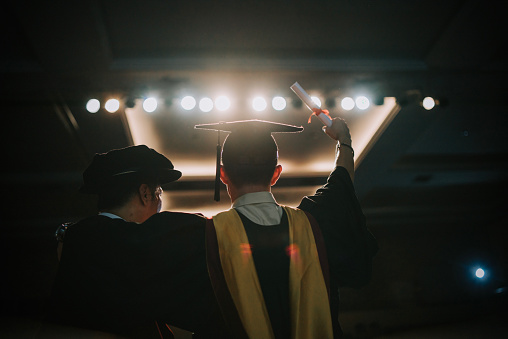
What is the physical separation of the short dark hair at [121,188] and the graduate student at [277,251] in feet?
1.55

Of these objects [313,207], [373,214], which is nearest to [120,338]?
[313,207]

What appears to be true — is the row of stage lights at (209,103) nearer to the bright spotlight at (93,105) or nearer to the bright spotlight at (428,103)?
the bright spotlight at (93,105)

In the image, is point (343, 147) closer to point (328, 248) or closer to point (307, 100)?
point (307, 100)

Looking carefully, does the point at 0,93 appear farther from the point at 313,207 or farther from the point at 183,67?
the point at 313,207

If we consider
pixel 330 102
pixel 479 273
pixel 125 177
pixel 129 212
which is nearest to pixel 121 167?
pixel 125 177

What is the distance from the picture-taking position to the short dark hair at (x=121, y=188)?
59.4 inches

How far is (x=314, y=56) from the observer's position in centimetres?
240

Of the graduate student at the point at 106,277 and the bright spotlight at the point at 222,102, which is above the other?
the bright spotlight at the point at 222,102

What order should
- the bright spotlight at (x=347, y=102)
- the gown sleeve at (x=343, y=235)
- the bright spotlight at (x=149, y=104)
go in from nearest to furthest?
the gown sleeve at (x=343, y=235), the bright spotlight at (x=149, y=104), the bright spotlight at (x=347, y=102)

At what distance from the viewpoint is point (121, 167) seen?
1.60 meters

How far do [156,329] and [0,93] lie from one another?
6.52 ft

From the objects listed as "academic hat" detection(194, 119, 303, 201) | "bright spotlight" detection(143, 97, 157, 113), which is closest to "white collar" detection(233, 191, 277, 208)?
"academic hat" detection(194, 119, 303, 201)

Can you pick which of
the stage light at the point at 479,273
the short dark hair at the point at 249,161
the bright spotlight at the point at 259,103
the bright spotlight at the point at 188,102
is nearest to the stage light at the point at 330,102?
the bright spotlight at the point at 259,103

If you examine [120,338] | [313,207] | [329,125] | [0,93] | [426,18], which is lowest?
[120,338]
